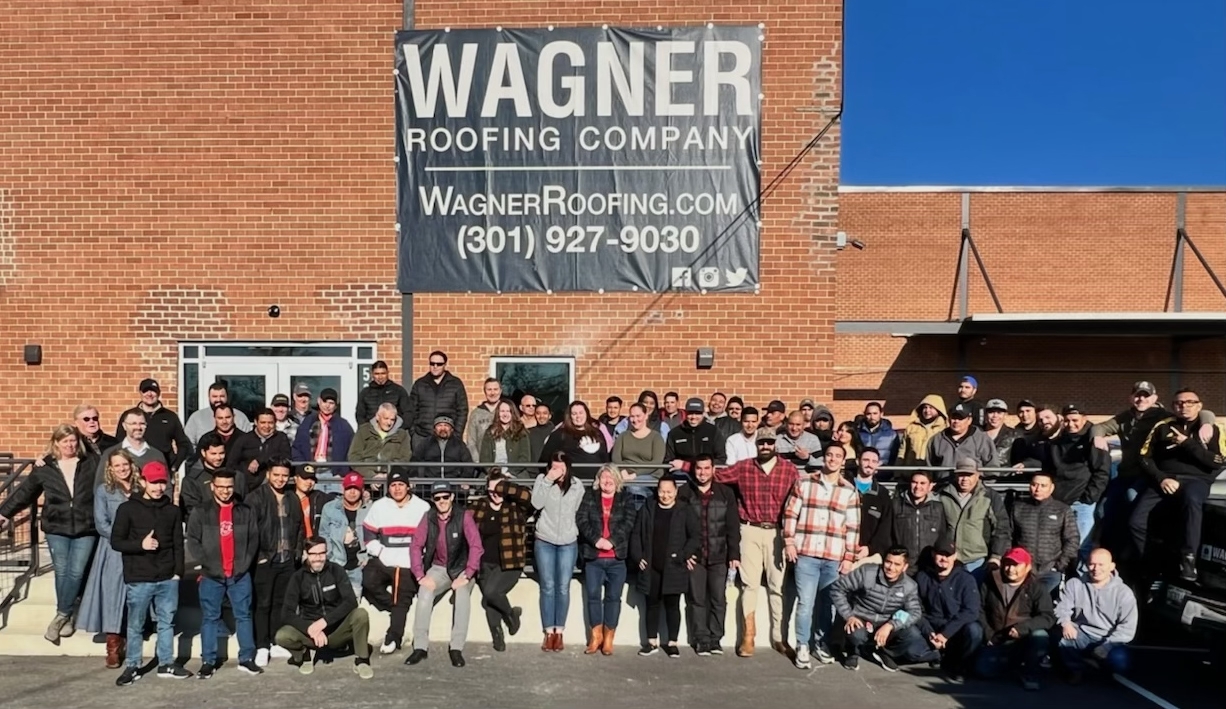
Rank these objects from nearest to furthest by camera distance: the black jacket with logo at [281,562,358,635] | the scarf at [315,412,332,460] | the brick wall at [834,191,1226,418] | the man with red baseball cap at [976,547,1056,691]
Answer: the man with red baseball cap at [976,547,1056,691] → the black jacket with logo at [281,562,358,635] → the scarf at [315,412,332,460] → the brick wall at [834,191,1226,418]

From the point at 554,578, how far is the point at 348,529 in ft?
6.46

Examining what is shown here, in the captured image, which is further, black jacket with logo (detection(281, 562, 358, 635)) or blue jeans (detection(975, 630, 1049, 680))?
black jacket with logo (detection(281, 562, 358, 635))

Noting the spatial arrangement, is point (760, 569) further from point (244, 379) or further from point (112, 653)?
point (244, 379)

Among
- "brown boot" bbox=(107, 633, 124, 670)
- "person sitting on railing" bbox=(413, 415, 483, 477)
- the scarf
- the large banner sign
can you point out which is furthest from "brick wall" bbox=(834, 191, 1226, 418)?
"brown boot" bbox=(107, 633, 124, 670)

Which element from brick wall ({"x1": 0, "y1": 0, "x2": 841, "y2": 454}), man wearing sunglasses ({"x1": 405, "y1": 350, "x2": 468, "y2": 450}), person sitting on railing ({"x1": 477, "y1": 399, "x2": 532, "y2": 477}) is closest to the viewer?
person sitting on railing ({"x1": 477, "y1": 399, "x2": 532, "y2": 477})

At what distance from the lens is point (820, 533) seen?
643 cm

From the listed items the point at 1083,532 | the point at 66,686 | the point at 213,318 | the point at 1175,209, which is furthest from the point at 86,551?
the point at 1175,209

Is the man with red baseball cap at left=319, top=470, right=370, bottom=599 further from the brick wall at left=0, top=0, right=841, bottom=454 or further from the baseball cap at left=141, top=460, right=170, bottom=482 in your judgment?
the brick wall at left=0, top=0, right=841, bottom=454

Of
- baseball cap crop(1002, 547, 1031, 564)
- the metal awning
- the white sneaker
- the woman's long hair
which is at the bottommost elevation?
the white sneaker

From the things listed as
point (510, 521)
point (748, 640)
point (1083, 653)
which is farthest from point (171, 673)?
point (1083, 653)

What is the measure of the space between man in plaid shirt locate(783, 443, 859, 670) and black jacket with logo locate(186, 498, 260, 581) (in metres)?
4.52

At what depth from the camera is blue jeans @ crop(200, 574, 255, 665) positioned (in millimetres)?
6008

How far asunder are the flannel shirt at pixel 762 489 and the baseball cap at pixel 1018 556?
1.79m

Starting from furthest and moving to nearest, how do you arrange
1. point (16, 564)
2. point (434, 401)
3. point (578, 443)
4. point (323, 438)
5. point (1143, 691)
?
point (434, 401) < point (323, 438) < point (16, 564) < point (578, 443) < point (1143, 691)
